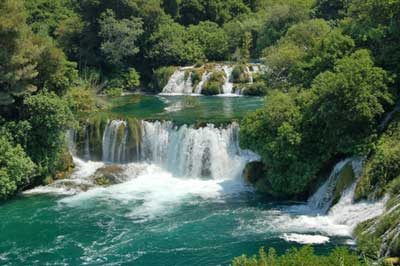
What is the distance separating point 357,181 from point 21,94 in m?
15.1

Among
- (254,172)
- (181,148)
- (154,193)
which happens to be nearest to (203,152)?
(181,148)

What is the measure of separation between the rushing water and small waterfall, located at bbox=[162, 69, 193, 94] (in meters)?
17.6

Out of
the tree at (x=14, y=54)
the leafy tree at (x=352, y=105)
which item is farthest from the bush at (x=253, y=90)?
the leafy tree at (x=352, y=105)

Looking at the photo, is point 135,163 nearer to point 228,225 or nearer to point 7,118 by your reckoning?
point 7,118

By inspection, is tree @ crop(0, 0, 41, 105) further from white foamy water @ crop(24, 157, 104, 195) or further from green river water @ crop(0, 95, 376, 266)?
green river water @ crop(0, 95, 376, 266)

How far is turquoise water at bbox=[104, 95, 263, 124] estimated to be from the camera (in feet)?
103

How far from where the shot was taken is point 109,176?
26.7 m

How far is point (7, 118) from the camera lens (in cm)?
2600

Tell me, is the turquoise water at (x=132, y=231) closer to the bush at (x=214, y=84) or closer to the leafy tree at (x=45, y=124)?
the leafy tree at (x=45, y=124)

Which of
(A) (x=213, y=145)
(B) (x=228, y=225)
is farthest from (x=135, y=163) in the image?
(B) (x=228, y=225)

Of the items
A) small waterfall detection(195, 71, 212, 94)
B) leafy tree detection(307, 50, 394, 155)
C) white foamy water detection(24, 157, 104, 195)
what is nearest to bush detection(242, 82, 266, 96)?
small waterfall detection(195, 71, 212, 94)

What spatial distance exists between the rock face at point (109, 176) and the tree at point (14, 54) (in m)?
5.03

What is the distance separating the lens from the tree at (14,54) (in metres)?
24.5

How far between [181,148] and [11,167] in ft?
27.3
